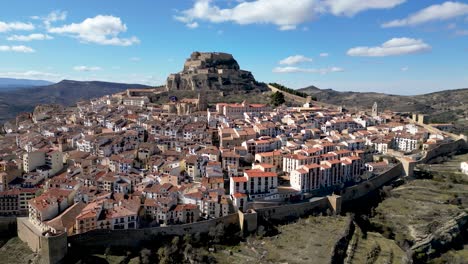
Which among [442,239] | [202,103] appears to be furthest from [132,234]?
[202,103]

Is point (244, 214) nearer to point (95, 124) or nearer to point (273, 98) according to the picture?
point (95, 124)

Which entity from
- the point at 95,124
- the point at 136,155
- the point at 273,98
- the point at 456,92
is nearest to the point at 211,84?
the point at 273,98

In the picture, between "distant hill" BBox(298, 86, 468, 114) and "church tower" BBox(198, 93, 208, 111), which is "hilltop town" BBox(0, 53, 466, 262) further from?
"distant hill" BBox(298, 86, 468, 114)

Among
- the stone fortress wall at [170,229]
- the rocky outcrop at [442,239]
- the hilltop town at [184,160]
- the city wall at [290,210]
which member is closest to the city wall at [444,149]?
the hilltop town at [184,160]

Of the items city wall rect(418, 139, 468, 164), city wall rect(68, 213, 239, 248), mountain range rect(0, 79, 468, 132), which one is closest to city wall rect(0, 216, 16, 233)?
city wall rect(68, 213, 239, 248)

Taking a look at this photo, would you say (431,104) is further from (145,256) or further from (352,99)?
(145,256)

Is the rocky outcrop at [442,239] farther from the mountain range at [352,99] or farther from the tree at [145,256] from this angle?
the mountain range at [352,99]
